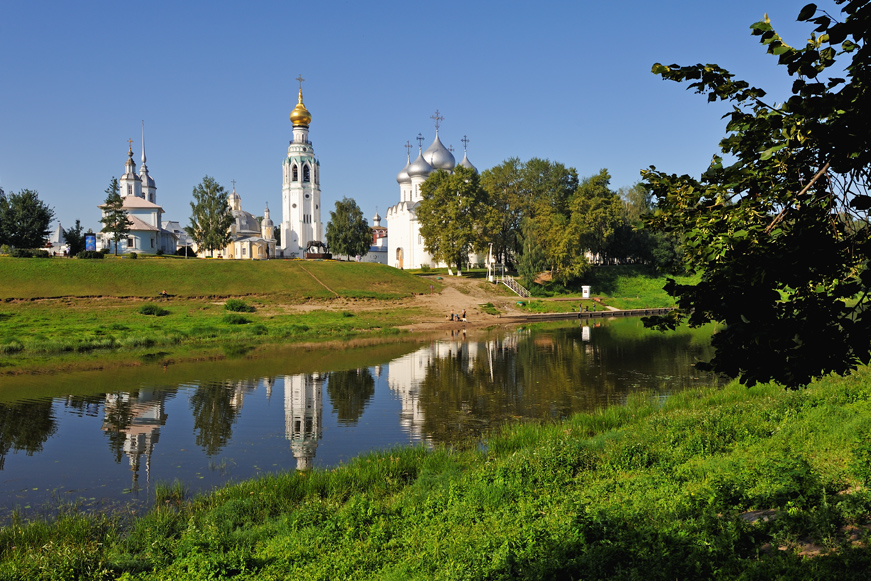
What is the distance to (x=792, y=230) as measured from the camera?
434 centimetres

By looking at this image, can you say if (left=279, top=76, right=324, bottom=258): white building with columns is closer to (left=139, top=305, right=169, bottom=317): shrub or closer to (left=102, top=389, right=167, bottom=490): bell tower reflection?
(left=139, top=305, right=169, bottom=317): shrub

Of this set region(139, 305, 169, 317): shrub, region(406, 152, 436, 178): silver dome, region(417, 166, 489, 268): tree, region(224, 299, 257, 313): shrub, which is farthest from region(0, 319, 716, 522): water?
region(406, 152, 436, 178): silver dome

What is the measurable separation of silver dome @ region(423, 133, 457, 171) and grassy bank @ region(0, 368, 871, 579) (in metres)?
69.0

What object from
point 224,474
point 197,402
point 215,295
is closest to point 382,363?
point 197,402

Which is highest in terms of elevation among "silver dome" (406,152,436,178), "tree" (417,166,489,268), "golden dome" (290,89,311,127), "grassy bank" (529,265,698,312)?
"golden dome" (290,89,311,127)

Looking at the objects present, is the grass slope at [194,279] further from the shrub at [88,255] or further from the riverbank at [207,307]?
the shrub at [88,255]

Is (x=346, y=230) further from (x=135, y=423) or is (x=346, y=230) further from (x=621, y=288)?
(x=135, y=423)

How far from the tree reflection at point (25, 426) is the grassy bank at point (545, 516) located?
5.86 metres

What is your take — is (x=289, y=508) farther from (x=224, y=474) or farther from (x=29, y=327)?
(x=29, y=327)

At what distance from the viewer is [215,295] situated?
45156 mm

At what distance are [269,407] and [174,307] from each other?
2531 cm

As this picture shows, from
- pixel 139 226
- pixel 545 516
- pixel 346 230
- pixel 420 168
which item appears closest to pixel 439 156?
pixel 420 168

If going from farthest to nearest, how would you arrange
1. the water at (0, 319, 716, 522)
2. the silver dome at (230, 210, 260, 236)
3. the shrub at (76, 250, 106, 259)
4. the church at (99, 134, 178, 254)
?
the silver dome at (230, 210, 260, 236) < the church at (99, 134, 178, 254) < the shrub at (76, 250, 106, 259) < the water at (0, 319, 716, 522)

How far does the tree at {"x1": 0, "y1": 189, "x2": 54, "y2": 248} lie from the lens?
5331cm
